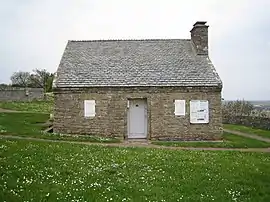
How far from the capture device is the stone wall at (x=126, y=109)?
2608cm

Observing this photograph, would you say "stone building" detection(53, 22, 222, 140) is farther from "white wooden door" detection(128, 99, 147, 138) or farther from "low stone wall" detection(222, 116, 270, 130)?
"low stone wall" detection(222, 116, 270, 130)

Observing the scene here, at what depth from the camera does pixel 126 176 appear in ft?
40.5

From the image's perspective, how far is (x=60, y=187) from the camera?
1048cm

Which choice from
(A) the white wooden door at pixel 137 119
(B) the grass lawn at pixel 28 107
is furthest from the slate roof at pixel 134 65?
(B) the grass lawn at pixel 28 107

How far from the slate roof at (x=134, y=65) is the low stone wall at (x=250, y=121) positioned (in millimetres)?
9071

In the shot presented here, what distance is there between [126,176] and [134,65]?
53.6 ft

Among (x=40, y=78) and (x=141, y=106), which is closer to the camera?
(x=141, y=106)

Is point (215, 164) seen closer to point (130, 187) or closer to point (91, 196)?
point (130, 187)

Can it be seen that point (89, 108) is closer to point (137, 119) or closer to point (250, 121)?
point (137, 119)

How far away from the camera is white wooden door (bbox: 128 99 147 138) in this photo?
26656mm

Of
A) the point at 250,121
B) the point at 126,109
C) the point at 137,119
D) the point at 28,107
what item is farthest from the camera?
the point at 28,107

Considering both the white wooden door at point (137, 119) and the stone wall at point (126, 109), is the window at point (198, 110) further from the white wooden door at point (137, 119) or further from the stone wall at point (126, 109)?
the white wooden door at point (137, 119)

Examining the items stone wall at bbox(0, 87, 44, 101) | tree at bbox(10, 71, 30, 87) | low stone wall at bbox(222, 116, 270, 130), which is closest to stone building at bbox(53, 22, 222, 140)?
low stone wall at bbox(222, 116, 270, 130)

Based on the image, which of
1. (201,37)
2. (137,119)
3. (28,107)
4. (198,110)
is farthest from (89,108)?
(28,107)
